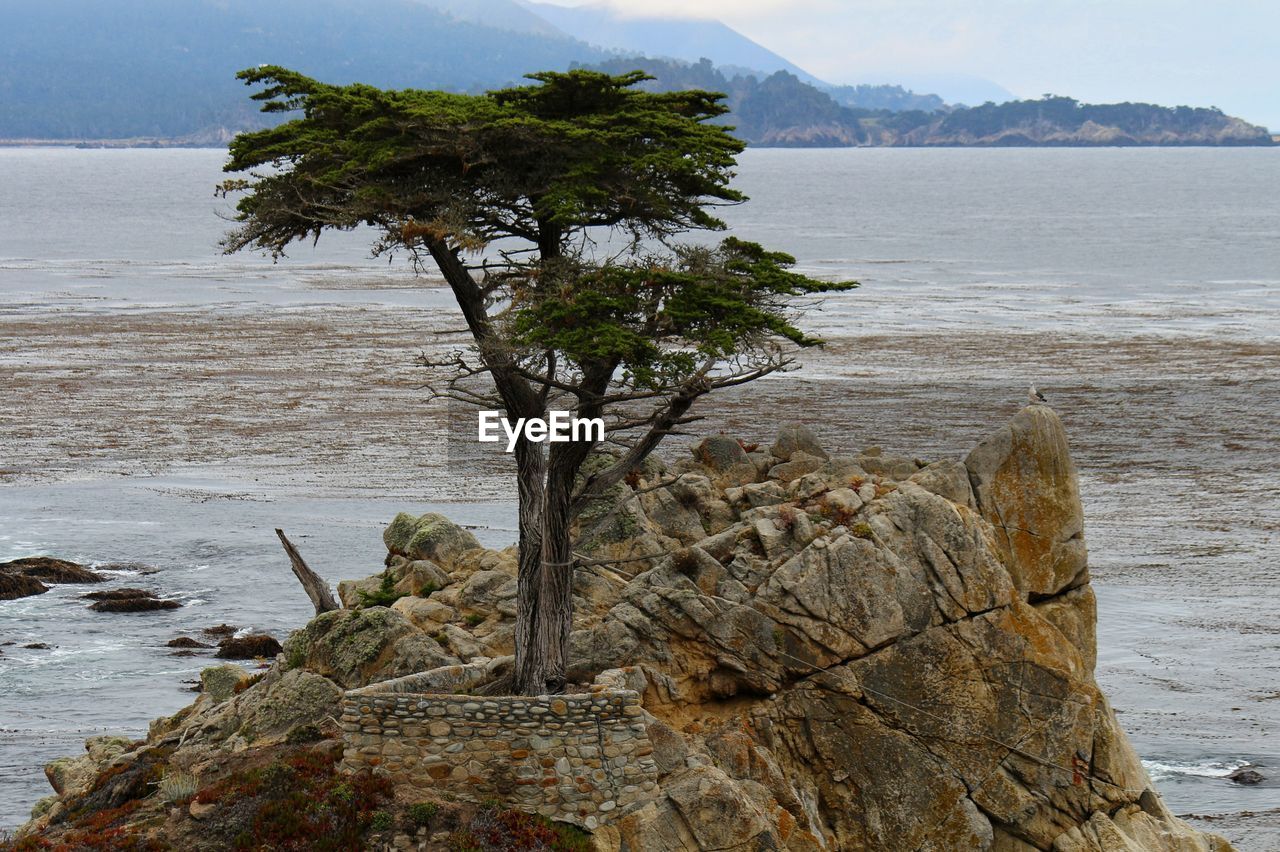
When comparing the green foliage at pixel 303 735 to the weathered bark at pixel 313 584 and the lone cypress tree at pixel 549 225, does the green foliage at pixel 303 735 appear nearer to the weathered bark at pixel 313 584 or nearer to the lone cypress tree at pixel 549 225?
the lone cypress tree at pixel 549 225

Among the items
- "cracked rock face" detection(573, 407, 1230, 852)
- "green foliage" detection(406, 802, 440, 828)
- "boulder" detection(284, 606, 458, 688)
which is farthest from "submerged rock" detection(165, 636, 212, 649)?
"green foliage" detection(406, 802, 440, 828)

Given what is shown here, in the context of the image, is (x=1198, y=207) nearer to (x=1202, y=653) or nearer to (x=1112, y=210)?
(x=1112, y=210)

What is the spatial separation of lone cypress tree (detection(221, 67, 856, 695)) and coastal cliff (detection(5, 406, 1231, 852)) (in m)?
1.58

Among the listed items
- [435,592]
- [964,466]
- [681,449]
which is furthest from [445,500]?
[964,466]

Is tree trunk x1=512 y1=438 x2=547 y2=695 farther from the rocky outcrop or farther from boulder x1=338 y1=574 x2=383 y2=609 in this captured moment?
the rocky outcrop

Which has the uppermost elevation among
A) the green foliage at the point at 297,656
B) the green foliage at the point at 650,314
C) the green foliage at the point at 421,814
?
the green foliage at the point at 650,314

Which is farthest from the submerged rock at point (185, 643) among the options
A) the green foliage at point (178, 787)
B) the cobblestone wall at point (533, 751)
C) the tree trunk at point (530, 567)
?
the cobblestone wall at point (533, 751)

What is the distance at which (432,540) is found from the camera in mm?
25906

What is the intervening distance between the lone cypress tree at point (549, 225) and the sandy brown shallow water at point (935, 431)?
50.4 feet

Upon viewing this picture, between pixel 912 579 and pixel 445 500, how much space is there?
26623 millimetres

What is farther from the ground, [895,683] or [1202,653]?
[895,683]

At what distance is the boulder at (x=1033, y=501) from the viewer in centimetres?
2300

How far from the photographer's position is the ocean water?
3391cm

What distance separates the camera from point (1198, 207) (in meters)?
196
